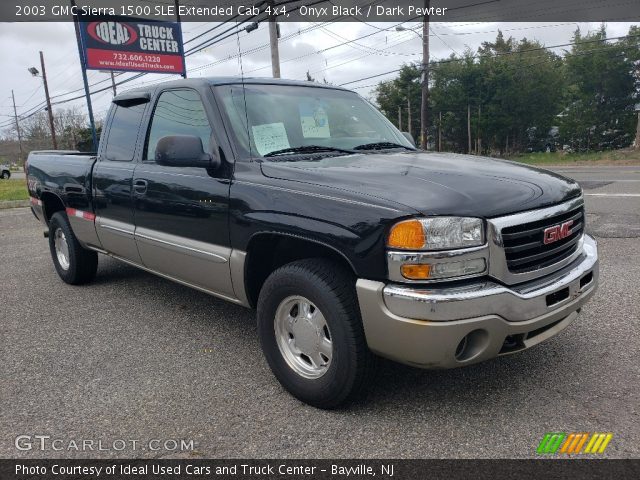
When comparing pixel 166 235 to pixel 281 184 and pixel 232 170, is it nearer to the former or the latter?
pixel 232 170

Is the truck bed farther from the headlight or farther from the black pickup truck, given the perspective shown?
the headlight

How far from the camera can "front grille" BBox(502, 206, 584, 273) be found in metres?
2.32

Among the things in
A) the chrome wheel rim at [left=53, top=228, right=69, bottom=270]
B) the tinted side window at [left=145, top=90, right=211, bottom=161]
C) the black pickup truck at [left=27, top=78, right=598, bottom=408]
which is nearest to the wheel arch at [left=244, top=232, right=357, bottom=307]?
the black pickup truck at [left=27, top=78, right=598, bottom=408]

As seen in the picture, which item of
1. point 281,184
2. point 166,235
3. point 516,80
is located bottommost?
point 166,235

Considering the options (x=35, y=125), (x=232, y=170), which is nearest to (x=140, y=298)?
(x=232, y=170)

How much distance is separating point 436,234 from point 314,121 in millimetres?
1623

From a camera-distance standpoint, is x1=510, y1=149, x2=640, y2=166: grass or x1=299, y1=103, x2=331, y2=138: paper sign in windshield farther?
x1=510, y1=149, x2=640, y2=166: grass

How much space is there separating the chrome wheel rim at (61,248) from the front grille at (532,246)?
4.58 metres

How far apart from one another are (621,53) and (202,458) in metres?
38.8

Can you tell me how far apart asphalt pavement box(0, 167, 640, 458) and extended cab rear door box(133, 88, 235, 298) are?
0.55m

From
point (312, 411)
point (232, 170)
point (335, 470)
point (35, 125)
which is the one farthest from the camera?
point (35, 125)

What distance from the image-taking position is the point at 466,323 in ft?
7.09

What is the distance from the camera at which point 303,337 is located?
267 centimetres

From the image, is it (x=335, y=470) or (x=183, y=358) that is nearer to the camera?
(x=335, y=470)
